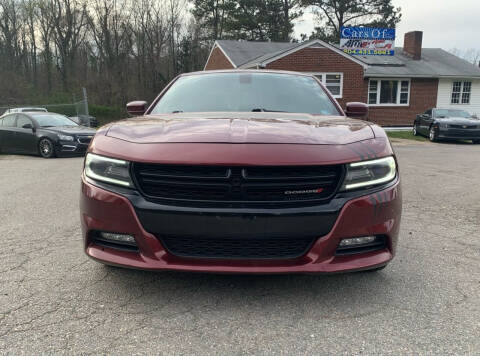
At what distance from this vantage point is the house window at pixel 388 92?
22.7 metres

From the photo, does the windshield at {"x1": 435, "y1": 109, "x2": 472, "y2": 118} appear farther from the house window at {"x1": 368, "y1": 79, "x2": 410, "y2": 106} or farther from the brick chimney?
the brick chimney

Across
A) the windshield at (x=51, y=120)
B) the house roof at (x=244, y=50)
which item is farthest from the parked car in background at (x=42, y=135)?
the house roof at (x=244, y=50)

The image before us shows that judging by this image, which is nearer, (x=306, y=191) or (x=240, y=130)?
(x=306, y=191)

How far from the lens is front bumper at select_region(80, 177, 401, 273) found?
6.95ft

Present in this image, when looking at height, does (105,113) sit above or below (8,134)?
below

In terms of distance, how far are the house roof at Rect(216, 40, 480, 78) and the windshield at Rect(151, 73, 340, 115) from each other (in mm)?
16750

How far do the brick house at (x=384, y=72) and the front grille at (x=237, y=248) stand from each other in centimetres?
1870

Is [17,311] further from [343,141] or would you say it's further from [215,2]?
[215,2]

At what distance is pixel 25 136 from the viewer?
1120 centimetres

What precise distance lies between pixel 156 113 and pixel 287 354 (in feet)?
7.52

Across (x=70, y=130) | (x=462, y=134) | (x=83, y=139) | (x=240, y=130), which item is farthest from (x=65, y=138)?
(x=462, y=134)

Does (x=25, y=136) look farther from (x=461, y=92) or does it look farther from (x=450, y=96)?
(x=461, y=92)

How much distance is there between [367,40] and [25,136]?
20.2m

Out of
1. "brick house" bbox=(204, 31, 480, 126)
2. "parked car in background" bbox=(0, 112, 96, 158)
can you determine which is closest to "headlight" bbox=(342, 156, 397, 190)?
"parked car in background" bbox=(0, 112, 96, 158)
